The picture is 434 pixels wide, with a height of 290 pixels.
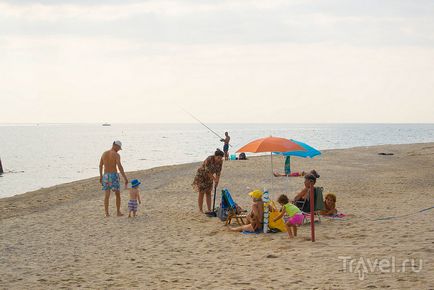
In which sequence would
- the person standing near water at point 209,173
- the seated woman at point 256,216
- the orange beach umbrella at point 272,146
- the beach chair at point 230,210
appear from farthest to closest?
the person standing near water at point 209,173 → the orange beach umbrella at point 272,146 → the beach chair at point 230,210 → the seated woman at point 256,216

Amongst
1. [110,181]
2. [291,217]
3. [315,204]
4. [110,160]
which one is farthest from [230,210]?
[110,160]

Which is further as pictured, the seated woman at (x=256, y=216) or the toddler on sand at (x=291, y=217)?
the seated woman at (x=256, y=216)

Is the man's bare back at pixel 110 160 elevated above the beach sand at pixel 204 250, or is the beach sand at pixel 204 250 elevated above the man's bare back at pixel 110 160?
the man's bare back at pixel 110 160

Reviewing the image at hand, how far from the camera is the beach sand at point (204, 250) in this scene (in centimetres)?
669

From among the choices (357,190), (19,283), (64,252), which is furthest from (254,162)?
(19,283)

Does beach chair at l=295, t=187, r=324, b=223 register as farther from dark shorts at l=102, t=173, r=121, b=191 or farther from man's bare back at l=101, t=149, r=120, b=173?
man's bare back at l=101, t=149, r=120, b=173

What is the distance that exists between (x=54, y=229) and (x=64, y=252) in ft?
8.25

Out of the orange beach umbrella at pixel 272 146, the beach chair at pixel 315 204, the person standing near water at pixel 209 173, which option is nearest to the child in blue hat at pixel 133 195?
the person standing near water at pixel 209 173

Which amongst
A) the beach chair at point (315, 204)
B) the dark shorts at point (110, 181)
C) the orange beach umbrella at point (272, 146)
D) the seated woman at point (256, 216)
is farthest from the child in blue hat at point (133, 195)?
the beach chair at point (315, 204)

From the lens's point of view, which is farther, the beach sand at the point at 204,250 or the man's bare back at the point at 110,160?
the man's bare back at the point at 110,160

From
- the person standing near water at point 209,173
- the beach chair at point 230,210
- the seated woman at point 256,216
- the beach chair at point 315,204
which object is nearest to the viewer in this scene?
the seated woman at point 256,216

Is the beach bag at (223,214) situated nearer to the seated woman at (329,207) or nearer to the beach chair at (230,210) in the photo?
the beach chair at (230,210)


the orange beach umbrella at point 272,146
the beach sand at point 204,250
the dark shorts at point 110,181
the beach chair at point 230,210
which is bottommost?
the beach sand at point 204,250

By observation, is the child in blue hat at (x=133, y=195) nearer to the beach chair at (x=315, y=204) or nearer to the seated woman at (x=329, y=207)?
the beach chair at (x=315, y=204)
